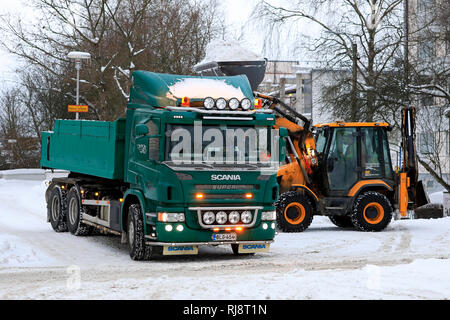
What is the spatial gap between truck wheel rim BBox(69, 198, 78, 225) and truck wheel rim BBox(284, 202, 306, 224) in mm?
4878

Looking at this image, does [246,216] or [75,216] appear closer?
[246,216]

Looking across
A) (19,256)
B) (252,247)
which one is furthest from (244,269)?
(19,256)

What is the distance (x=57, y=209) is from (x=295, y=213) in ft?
18.6

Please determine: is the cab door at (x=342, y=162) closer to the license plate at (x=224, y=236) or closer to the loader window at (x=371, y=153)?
the loader window at (x=371, y=153)

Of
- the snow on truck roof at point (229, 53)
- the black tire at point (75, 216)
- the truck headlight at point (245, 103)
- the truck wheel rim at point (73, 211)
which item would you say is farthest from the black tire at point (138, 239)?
the snow on truck roof at point (229, 53)

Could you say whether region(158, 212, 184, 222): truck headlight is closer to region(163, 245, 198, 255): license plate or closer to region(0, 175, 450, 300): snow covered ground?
region(163, 245, 198, 255): license plate

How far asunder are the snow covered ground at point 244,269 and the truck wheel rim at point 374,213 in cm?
45

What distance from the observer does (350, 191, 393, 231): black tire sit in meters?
19.0

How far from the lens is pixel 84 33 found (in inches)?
1668

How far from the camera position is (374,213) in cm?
1911

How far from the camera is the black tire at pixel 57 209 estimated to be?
18438mm

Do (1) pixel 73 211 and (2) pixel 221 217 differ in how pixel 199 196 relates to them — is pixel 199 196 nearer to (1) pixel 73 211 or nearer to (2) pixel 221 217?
(2) pixel 221 217
